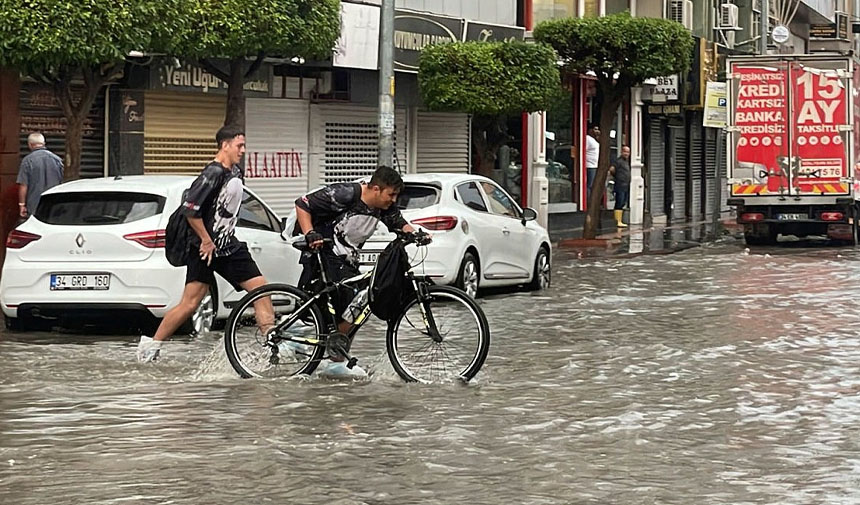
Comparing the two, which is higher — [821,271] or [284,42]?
[284,42]

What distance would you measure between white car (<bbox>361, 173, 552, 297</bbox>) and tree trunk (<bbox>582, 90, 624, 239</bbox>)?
10646 millimetres

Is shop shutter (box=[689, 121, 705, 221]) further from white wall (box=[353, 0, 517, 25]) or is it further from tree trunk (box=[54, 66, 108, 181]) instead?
tree trunk (box=[54, 66, 108, 181])

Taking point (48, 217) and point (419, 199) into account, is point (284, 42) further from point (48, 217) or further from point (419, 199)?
point (48, 217)

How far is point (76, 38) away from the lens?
1689 centimetres

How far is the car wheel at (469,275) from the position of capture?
1773 centimetres

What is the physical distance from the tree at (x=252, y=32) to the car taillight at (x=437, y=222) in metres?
3.45

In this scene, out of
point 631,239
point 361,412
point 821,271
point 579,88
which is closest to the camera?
point 361,412

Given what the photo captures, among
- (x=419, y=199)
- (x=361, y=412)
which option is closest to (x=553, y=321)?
(x=419, y=199)

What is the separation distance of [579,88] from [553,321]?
65.8ft

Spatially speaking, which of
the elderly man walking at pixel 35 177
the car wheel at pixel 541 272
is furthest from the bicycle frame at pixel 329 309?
the car wheel at pixel 541 272

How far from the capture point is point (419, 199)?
1778cm

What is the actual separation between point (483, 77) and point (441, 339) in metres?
15.0

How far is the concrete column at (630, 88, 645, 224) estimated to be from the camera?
38875mm

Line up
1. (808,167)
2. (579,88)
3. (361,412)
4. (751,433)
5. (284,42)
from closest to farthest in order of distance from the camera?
(751,433) → (361,412) → (284,42) → (808,167) → (579,88)
